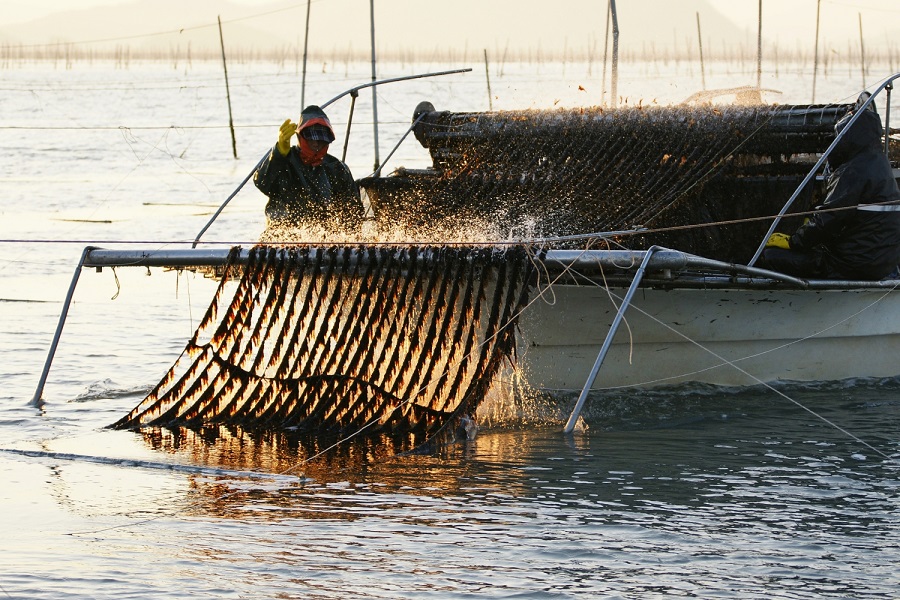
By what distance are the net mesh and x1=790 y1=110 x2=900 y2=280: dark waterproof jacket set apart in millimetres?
879

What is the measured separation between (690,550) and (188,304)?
33.4ft

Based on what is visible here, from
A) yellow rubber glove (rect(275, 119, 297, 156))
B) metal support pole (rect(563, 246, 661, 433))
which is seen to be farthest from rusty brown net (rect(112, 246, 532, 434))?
yellow rubber glove (rect(275, 119, 297, 156))

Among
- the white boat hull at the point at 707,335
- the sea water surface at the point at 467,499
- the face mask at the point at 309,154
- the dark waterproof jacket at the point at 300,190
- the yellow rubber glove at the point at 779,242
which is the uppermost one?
the face mask at the point at 309,154

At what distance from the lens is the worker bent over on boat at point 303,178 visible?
10297mm

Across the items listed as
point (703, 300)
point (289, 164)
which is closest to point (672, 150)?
point (703, 300)

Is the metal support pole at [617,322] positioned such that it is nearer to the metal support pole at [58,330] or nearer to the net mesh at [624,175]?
the net mesh at [624,175]

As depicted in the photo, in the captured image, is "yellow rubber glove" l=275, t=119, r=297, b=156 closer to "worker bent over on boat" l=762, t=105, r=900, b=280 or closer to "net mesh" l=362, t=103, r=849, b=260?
"net mesh" l=362, t=103, r=849, b=260

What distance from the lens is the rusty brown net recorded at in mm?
8281

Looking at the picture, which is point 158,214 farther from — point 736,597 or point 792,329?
point 736,597

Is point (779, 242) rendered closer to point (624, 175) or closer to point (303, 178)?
point (624, 175)

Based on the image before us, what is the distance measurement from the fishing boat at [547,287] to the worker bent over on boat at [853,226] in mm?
184

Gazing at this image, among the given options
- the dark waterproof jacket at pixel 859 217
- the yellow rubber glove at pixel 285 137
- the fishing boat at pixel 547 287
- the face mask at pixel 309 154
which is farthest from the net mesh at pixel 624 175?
the yellow rubber glove at pixel 285 137

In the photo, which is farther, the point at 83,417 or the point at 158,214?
the point at 158,214

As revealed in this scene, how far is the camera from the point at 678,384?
10.2m
